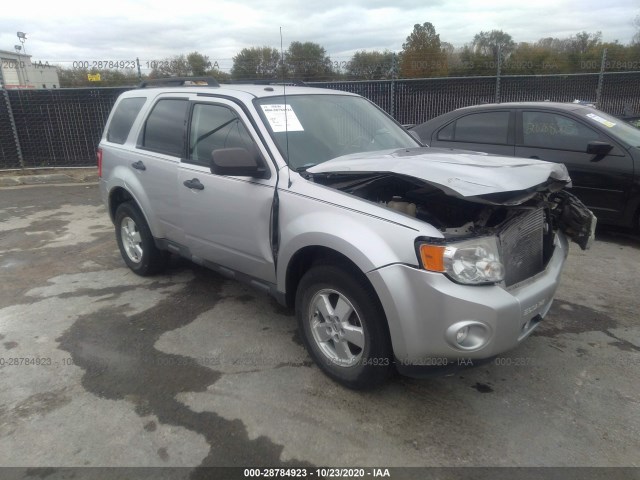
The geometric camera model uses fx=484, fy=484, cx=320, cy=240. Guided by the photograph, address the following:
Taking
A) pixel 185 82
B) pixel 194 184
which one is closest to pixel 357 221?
pixel 194 184

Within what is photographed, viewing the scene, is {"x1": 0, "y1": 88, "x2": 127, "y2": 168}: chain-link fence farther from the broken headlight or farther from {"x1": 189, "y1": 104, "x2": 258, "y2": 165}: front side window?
the broken headlight

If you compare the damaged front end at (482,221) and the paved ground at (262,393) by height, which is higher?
the damaged front end at (482,221)

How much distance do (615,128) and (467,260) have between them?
14.7 feet

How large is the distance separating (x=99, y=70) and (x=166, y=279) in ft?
31.4

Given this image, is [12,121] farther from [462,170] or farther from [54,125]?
[462,170]

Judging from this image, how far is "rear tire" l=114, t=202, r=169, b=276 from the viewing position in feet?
15.8

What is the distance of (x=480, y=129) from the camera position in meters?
6.42

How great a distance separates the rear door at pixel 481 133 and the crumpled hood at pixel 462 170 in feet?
10.0

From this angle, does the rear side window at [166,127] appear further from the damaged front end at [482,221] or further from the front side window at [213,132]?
the damaged front end at [482,221]

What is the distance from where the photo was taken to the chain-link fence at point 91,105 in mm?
11281

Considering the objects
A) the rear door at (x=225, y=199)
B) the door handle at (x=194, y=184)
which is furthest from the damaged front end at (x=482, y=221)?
the door handle at (x=194, y=184)

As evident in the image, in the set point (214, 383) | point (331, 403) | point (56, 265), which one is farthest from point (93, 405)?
point (56, 265)

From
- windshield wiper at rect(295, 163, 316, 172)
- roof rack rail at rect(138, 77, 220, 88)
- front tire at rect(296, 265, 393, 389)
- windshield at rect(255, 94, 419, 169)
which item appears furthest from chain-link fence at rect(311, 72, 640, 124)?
front tire at rect(296, 265, 393, 389)

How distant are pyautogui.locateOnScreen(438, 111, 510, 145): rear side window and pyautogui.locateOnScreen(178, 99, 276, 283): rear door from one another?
3824mm
